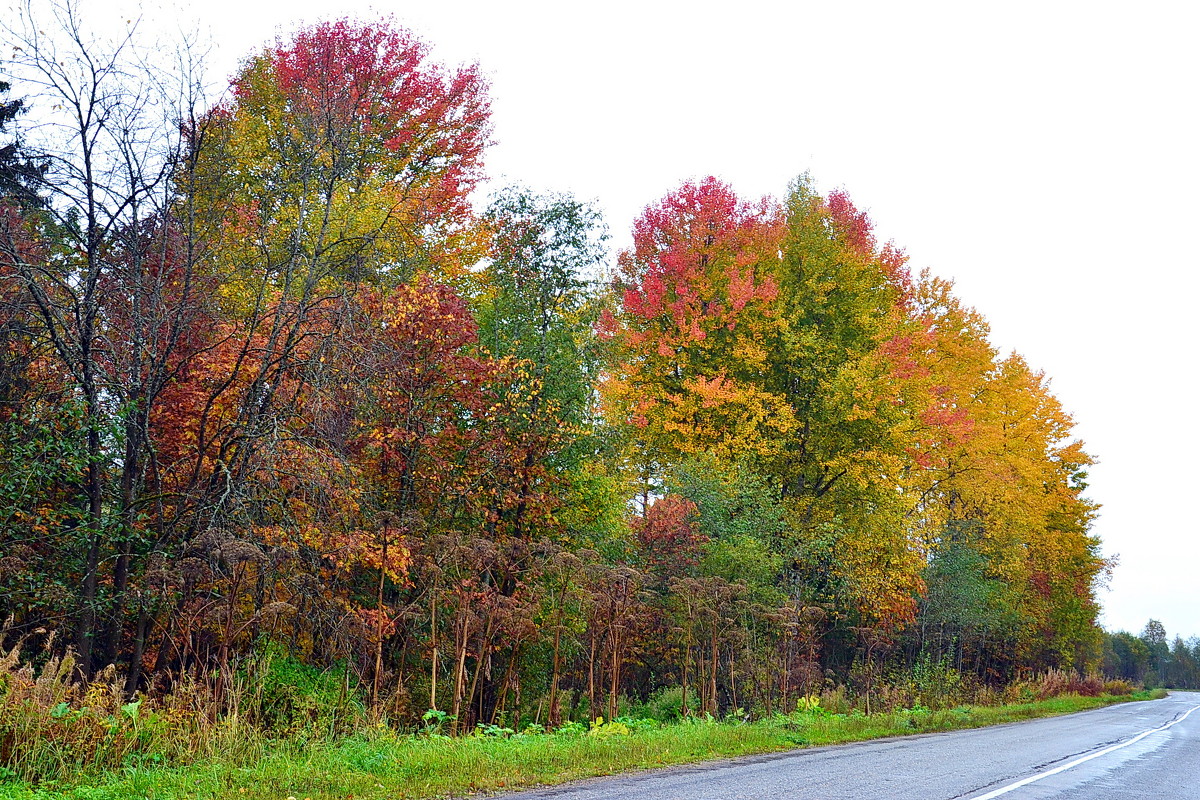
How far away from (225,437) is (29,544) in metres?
2.43

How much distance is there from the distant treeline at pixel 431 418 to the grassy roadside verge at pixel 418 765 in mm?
1495

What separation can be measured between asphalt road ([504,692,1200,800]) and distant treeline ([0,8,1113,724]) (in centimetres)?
315

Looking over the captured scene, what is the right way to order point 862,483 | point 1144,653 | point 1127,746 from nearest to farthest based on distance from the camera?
point 1127,746
point 862,483
point 1144,653

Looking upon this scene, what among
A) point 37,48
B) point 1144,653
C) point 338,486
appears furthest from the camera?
point 1144,653

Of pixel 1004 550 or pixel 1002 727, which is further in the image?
pixel 1004 550

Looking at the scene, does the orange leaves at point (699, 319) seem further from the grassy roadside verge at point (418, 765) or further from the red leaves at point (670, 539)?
the grassy roadside verge at point (418, 765)

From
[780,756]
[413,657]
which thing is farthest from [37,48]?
[780,756]

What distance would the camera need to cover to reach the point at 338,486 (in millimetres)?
11070

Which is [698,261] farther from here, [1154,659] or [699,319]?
[1154,659]

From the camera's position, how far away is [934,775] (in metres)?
10.0

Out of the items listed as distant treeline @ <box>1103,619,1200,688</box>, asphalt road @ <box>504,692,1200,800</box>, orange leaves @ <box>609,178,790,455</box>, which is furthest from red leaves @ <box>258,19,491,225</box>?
distant treeline @ <box>1103,619,1200,688</box>

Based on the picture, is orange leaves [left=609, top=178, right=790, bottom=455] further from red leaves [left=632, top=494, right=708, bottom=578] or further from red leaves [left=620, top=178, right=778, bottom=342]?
red leaves [left=632, top=494, right=708, bottom=578]

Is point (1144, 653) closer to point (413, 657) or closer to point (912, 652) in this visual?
point (912, 652)

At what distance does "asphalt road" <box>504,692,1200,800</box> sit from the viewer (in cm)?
838
